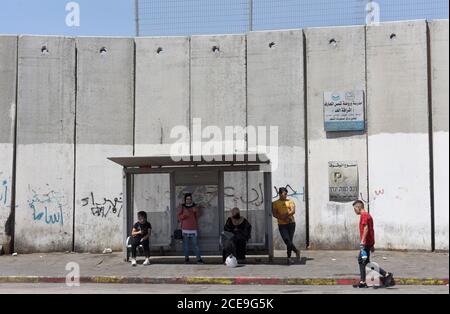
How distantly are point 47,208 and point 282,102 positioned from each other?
22.8 ft

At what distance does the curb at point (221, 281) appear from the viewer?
40.7ft

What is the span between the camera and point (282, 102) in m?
17.3

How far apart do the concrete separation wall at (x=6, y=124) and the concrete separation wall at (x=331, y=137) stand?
26.4 ft

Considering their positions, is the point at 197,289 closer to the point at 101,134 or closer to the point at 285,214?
the point at 285,214

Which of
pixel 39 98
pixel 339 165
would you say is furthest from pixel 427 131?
pixel 39 98

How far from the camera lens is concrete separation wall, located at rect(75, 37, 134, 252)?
1745cm

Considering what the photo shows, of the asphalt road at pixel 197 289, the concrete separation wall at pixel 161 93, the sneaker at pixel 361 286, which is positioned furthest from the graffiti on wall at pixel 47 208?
the sneaker at pixel 361 286

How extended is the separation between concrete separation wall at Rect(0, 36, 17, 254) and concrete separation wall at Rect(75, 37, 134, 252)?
1765 millimetres

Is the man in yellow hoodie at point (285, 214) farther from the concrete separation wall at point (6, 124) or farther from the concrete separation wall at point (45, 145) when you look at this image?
the concrete separation wall at point (6, 124)

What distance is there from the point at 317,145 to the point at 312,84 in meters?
1.66

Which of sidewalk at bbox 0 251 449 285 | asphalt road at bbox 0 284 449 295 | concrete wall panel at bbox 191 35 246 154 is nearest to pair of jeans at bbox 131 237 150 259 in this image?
sidewalk at bbox 0 251 449 285

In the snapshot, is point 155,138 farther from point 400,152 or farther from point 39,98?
point 400,152

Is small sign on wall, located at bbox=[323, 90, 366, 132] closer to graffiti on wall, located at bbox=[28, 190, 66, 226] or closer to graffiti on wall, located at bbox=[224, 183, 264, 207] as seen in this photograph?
graffiti on wall, located at bbox=[224, 183, 264, 207]
